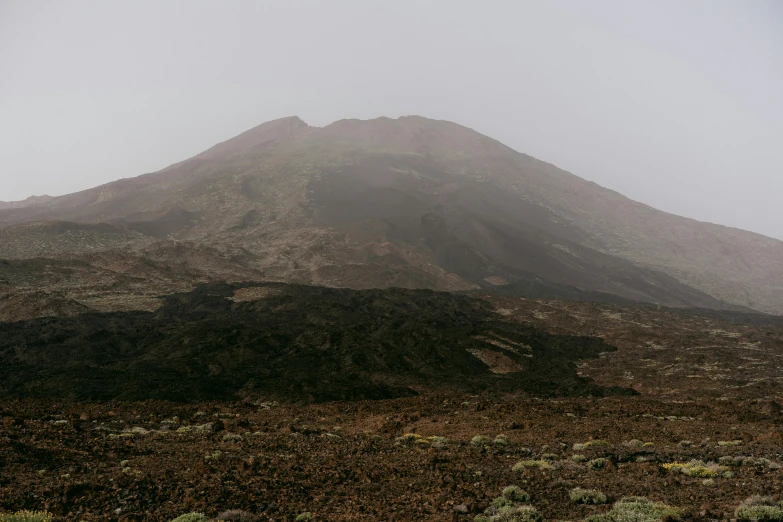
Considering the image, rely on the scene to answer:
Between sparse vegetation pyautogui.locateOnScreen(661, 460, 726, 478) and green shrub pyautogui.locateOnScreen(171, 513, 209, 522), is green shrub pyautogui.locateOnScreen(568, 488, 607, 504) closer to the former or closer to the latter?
sparse vegetation pyautogui.locateOnScreen(661, 460, 726, 478)

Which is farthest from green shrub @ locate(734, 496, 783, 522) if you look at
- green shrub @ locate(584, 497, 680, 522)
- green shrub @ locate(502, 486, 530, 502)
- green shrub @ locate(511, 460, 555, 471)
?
green shrub @ locate(511, 460, 555, 471)

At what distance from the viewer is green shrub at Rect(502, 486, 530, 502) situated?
12.9 meters

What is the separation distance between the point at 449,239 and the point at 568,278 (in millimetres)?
29401

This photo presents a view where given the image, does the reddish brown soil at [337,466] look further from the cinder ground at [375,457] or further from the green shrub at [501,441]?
the green shrub at [501,441]

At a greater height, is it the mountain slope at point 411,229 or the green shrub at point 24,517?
the mountain slope at point 411,229

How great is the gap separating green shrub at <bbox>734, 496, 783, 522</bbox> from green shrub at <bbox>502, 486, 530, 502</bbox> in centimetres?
436

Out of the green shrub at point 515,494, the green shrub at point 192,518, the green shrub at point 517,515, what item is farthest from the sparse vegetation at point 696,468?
the green shrub at point 192,518

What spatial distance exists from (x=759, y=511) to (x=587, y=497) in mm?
3531

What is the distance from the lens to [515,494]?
517 inches

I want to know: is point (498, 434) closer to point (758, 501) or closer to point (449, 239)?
point (758, 501)

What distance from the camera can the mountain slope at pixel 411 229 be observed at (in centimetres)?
11244

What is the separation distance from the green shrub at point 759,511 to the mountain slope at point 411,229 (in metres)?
86.6

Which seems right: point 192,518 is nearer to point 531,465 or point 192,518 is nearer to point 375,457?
point 375,457

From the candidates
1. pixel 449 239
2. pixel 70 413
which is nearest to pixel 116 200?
pixel 449 239
